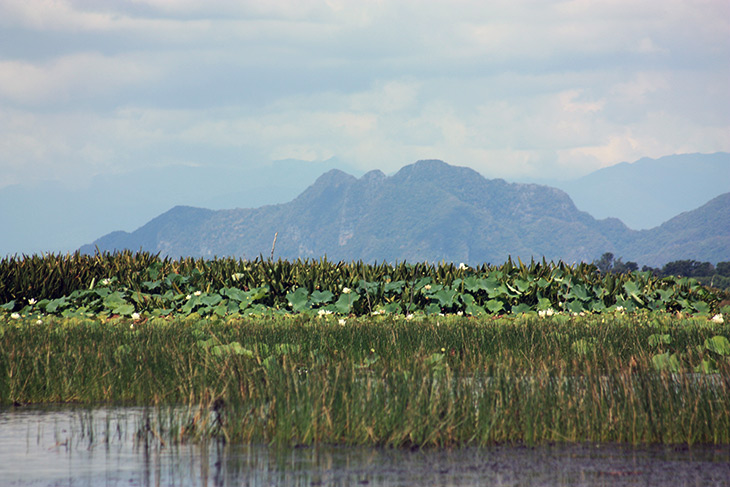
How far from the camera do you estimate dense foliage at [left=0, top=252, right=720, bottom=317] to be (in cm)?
1325

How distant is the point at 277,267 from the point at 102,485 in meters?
9.62

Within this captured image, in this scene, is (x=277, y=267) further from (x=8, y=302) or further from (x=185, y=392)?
(x=185, y=392)

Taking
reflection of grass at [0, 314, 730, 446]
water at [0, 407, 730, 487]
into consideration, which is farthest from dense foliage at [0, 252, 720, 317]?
water at [0, 407, 730, 487]

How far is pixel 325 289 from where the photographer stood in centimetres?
1359

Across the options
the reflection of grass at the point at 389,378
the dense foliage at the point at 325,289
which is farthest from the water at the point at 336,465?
the dense foliage at the point at 325,289

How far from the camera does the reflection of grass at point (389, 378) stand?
527 centimetres

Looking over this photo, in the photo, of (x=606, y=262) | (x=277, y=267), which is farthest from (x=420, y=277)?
(x=606, y=262)

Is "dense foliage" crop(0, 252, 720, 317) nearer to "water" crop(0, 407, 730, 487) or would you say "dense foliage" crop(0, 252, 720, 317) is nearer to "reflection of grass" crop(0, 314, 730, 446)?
"reflection of grass" crop(0, 314, 730, 446)

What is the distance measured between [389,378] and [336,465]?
125 centimetres

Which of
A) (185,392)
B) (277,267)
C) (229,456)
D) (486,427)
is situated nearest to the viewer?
(229,456)

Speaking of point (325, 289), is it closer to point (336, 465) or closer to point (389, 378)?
point (389, 378)

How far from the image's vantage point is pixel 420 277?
14.4 metres

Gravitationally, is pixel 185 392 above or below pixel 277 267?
below

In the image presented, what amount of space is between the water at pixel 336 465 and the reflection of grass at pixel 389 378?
0.18 m
